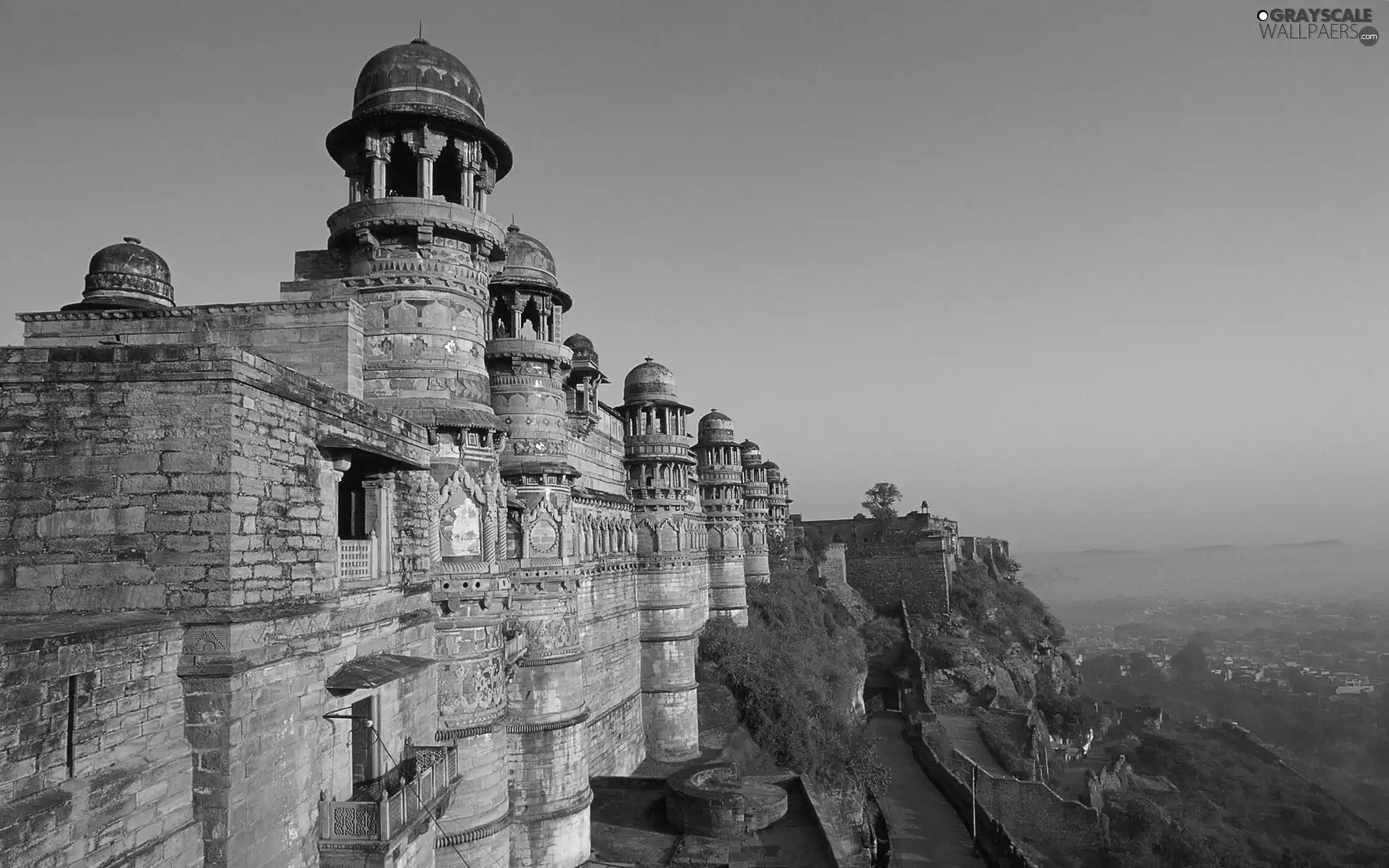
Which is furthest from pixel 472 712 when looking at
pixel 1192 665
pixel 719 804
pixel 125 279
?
pixel 1192 665

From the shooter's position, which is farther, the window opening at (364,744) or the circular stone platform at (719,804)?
the circular stone platform at (719,804)

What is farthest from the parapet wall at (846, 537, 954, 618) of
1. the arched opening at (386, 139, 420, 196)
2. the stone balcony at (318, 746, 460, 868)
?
the stone balcony at (318, 746, 460, 868)

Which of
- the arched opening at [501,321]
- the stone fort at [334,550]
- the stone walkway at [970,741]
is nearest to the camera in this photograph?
the stone fort at [334,550]

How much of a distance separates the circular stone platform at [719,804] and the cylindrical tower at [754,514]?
23.3m

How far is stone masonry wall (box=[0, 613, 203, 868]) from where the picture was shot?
5.41 m

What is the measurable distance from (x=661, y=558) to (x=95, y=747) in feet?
73.7

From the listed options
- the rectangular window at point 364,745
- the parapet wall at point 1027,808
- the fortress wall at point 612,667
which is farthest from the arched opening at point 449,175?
the parapet wall at point 1027,808

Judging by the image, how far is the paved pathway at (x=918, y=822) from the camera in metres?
28.2

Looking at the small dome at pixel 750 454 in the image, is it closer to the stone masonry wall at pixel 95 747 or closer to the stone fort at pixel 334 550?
the stone fort at pixel 334 550

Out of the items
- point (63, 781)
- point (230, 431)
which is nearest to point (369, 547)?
point (230, 431)

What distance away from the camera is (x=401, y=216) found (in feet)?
45.6

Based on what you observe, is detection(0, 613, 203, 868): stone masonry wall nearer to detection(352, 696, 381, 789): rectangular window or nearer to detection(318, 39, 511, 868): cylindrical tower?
detection(352, 696, 381, 789): rectangular window

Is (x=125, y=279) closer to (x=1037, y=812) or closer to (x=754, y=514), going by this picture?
(x=754, y=514)

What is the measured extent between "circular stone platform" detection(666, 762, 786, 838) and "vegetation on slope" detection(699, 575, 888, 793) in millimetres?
7180
